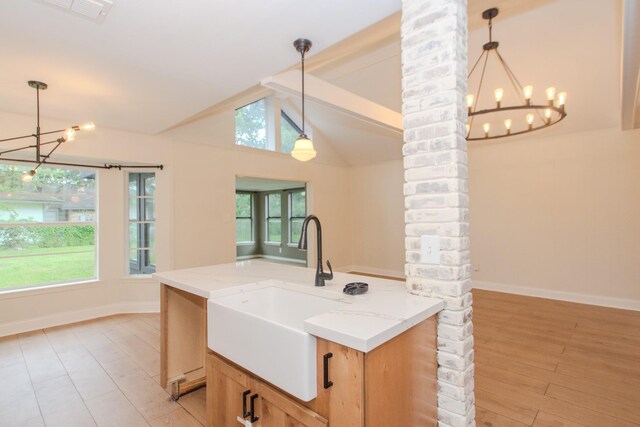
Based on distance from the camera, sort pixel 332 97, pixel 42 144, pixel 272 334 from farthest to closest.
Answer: pixel 332 97 → pixel 42 144 → pixel 272 334

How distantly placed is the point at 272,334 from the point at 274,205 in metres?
8.06

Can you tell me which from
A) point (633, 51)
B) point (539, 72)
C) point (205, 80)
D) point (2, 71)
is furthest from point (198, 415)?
point (539, 72)

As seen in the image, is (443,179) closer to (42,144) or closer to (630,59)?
(630,59)

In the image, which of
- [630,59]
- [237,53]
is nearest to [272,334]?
[237,53]

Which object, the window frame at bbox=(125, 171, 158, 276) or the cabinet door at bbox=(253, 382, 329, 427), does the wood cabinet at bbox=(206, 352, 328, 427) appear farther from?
the window frame at bbox=(125, 171, 158, 276)

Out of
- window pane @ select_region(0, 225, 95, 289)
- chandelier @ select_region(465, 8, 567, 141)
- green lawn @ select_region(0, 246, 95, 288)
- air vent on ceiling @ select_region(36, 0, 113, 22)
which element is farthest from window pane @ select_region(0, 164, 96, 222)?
chandelier @ select_region(465, 8, 567, 141)

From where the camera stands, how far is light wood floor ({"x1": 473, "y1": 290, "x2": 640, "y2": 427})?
81.3 inches

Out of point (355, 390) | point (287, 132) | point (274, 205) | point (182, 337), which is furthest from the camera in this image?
point (274, 205)

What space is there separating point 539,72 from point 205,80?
3860 mm

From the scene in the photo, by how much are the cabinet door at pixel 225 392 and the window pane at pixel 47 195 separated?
359 centimetres

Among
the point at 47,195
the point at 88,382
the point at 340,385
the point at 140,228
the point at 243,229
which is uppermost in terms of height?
the point at 47,195

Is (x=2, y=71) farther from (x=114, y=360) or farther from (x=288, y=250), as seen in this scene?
(x=288, y=250)

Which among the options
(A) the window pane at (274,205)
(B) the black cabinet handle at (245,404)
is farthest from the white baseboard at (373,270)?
(B) the black cabinet handle at (245,404)

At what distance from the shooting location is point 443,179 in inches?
58.9
